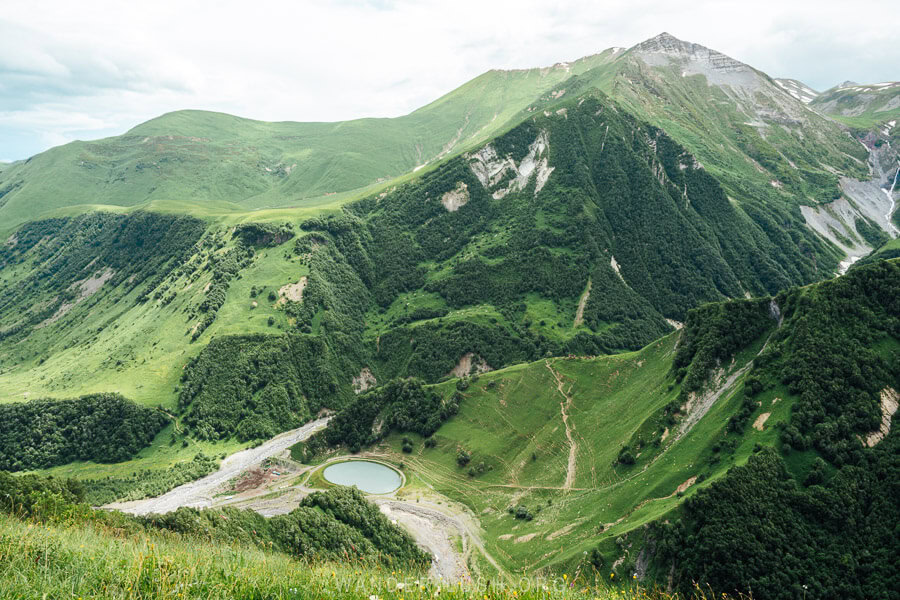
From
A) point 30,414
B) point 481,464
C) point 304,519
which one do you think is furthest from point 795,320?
point 30,414

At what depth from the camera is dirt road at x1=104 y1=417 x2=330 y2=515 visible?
13400 centimetres

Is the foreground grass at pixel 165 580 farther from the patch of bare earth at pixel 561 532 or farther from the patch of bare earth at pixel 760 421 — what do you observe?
the patch of bare earth at pixel 561 532

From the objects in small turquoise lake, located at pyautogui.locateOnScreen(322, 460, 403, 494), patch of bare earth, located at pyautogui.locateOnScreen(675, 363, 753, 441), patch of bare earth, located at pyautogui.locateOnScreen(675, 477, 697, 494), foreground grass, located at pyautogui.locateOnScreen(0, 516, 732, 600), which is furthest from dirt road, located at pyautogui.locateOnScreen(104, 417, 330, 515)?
foreground grass, located at pyautogui.locateOnScreen(0, 516, 732, 600)

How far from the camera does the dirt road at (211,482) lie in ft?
440

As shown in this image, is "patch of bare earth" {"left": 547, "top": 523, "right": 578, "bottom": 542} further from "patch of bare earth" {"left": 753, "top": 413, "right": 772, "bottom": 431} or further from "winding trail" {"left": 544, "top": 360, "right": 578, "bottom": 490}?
"patch of bare earth" {"left": 753, "top": 413, "right": 772, "bottom": 431}

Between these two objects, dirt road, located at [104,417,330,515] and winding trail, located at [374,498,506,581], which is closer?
winding trail, located at [374,498,506,581]

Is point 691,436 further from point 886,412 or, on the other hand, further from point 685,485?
point 886,412

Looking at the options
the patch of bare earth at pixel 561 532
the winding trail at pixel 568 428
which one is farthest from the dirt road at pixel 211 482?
the winding trail at pixel 568 428

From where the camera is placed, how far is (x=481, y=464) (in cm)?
13300

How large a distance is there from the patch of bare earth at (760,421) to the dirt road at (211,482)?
126 m

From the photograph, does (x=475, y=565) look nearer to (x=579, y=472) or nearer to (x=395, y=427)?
(x=579, y=472)

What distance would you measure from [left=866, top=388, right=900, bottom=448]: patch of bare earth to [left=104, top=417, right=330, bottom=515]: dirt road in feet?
465

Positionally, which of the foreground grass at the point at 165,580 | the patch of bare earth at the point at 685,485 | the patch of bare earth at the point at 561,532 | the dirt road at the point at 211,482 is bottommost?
the patch of bare earth at the point at 561,532

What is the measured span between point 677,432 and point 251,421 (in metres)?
140
